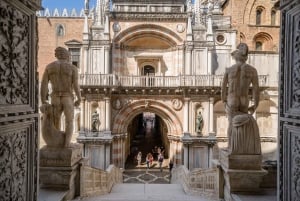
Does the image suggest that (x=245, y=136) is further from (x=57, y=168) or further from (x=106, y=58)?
(x=106, y=58)

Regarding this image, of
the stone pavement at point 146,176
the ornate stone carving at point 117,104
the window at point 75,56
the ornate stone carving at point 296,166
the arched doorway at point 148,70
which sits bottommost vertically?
the stone pavement at point 146,176

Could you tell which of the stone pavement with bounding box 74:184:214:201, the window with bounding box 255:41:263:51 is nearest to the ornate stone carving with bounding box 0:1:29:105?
the stone pavement with bounding box 74:184:214:201

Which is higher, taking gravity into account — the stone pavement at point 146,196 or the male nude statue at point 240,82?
the male nude statue at point 240,82

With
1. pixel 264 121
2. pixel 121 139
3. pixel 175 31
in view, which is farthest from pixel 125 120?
pixel 264 121

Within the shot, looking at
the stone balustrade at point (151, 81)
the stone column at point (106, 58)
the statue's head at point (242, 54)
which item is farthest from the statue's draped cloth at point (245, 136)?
the stone column at point (106, 58)

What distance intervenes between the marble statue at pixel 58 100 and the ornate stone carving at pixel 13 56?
2368 mm

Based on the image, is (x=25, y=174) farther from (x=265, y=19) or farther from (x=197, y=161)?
(x=265, y=19)

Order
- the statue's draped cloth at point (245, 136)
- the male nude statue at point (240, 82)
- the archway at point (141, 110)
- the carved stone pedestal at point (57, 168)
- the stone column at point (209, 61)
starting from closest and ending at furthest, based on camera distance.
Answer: the statue's draped cloth at point (245, 136) → the carved stone pedestal at point (57, 168) → the male nude statue at point (240, 82) → the stone column at point (209, 61) → the archway at point (141, 110)

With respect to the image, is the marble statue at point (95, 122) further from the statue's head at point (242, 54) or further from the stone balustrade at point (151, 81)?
the statue's head at point (242, 54)

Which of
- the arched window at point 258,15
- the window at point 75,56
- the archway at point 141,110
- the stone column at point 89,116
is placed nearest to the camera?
the stone column at point 89,116

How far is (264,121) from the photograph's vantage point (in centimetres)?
2083

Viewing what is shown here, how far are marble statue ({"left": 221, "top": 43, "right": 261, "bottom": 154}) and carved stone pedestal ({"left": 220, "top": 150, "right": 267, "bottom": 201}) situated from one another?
147 millimetres

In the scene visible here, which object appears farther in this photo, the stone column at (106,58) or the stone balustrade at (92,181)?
the stone column at (106,58)

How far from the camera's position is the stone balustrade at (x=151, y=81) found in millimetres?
17703
